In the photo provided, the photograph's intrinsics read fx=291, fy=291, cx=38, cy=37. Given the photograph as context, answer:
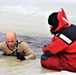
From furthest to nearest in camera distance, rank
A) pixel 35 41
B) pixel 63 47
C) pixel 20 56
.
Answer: pixel 35 41, pixel 20 56, pixel 63 47

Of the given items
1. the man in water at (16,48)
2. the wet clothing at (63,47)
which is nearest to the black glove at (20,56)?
the man in water at (16,48)

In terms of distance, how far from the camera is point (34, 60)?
6.68 metres

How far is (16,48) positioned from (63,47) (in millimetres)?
1810

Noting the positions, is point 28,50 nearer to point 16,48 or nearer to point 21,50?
point 21,50

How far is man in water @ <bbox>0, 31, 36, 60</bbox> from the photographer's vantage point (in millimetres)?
6570

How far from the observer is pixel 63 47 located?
531 cm

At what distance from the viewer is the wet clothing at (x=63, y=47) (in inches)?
210

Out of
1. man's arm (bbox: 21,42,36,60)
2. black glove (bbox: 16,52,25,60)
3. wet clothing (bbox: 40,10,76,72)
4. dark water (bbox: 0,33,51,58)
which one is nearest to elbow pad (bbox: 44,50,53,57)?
wet clothing (bbox: 40,10,76,72)

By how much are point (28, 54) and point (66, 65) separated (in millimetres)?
1587

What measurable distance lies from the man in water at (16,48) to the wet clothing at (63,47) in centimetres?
124

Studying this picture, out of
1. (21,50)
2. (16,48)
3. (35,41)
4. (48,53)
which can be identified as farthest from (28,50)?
(35,41)

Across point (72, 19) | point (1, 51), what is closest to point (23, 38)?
point (1, 51)

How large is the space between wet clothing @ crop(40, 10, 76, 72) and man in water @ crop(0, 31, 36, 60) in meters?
1.24

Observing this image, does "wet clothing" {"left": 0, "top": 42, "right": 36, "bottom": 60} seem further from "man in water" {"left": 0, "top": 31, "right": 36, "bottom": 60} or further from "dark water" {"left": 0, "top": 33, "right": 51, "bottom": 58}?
"dark water" {"left": 0, "top": 33, "right": 51, "bottom": 58}
